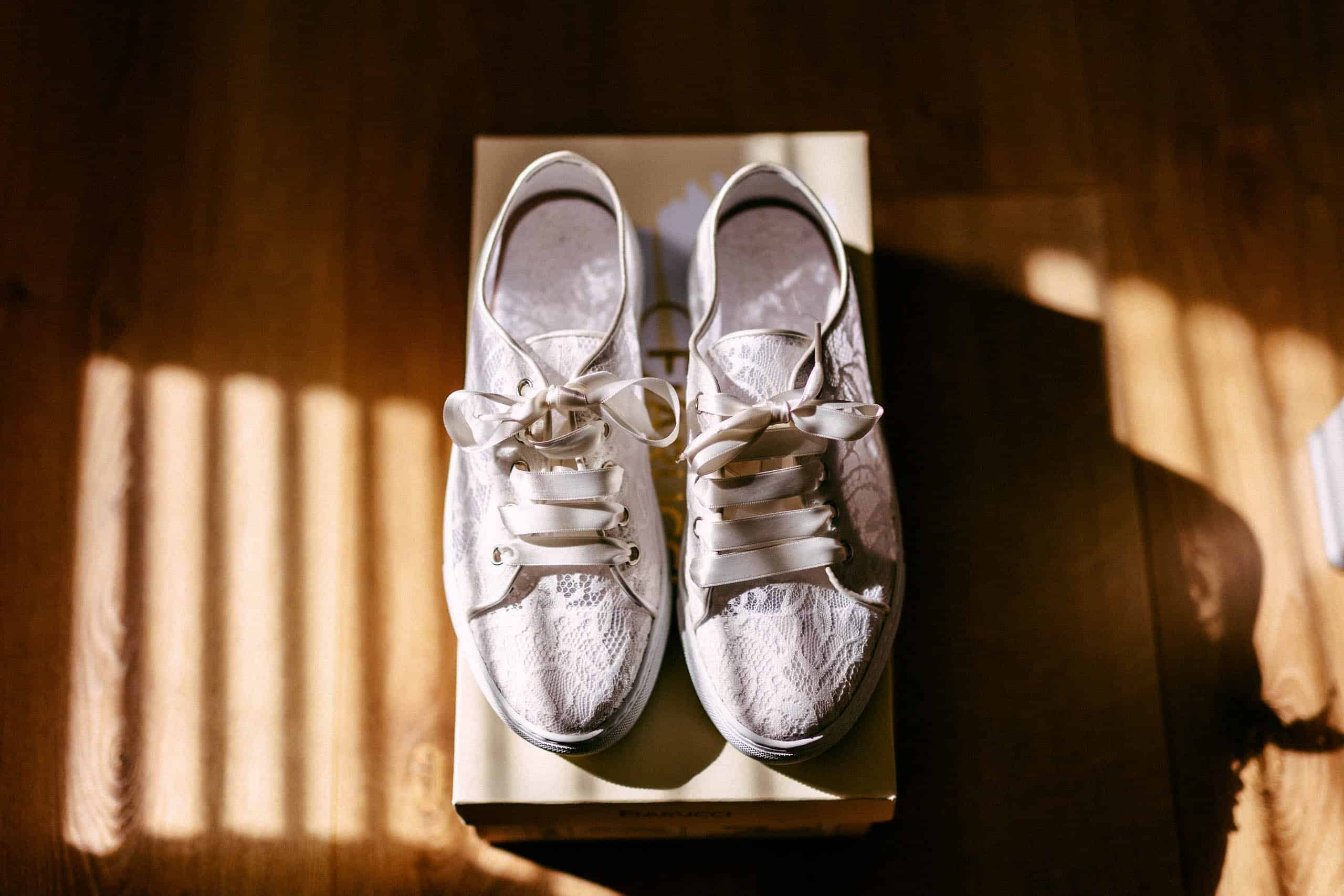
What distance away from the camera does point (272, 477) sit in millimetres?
920

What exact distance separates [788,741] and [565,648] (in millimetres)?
164

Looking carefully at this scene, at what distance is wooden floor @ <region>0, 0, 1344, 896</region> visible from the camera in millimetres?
827

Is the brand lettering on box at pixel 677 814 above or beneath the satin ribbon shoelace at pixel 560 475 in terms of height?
beneath

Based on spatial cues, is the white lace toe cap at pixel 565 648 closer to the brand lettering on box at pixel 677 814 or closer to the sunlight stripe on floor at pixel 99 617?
the brand lettering on box at pixel 677 814

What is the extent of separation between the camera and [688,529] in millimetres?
727

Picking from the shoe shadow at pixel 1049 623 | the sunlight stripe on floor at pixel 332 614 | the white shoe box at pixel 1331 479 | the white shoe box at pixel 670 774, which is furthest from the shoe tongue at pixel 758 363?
the white shoe box at pixel 1331 479

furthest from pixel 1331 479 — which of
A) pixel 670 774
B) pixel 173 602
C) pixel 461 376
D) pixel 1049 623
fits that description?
pixel 173 602

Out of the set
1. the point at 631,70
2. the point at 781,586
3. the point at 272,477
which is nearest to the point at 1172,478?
the point at 781,586

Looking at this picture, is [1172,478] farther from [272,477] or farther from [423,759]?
[272,477]

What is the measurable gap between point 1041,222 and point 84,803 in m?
1.03

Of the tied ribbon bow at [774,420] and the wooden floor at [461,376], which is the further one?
the wooden floor at [461,376]

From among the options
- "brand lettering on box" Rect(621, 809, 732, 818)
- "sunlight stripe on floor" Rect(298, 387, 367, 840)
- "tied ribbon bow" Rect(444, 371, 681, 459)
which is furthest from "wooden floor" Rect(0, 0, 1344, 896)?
"tied ribbon bow" Rect(444, 371, 681, 459)

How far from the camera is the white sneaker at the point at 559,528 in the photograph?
68 cm

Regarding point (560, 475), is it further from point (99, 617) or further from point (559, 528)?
point (99, 617)
